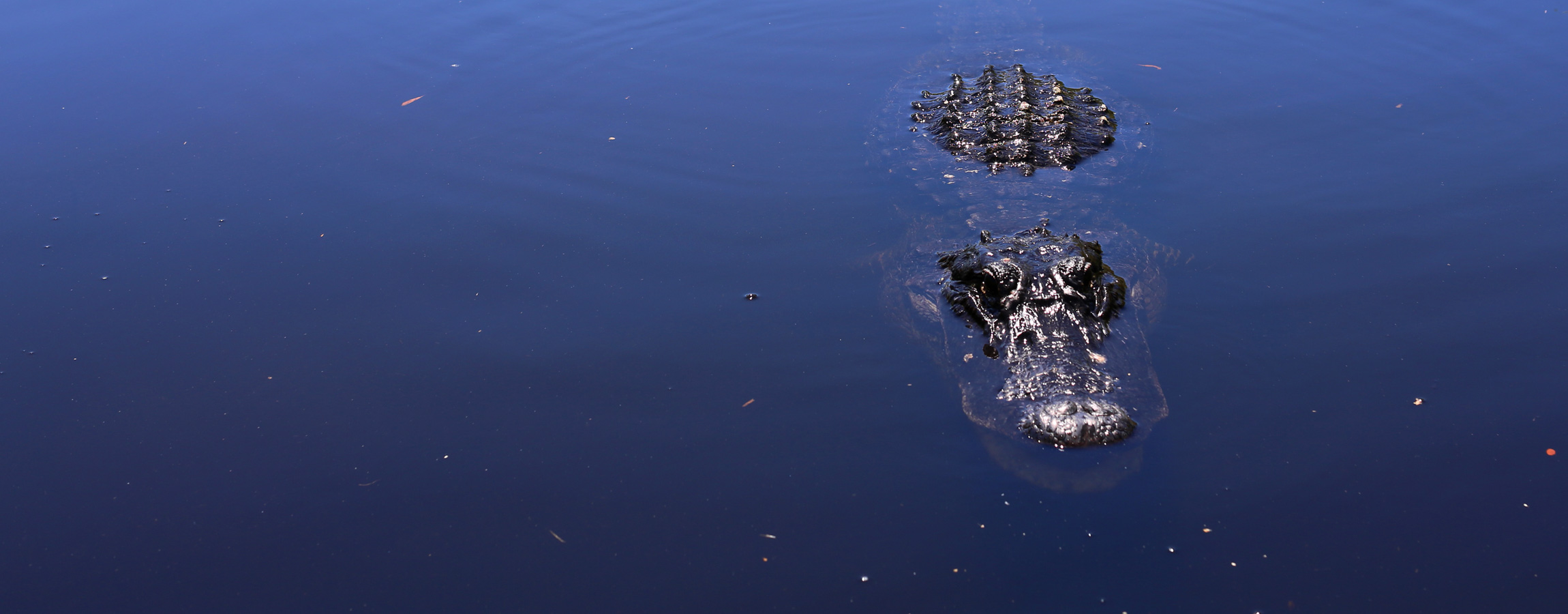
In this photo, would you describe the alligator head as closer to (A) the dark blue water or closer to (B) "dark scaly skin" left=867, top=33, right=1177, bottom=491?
(B) "dark scaly skin" left=867, top=33, right=1177, bottom=491

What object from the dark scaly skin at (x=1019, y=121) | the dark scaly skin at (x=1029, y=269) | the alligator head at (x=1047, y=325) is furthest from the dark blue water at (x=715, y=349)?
the dark scaly skin at (x=1019, y=121)

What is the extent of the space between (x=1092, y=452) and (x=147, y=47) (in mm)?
10579

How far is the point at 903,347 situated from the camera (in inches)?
191

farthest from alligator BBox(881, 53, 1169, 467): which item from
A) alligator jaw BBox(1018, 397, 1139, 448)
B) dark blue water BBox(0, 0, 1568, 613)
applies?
dark blue water BBox(0, 0, 1568, 613)

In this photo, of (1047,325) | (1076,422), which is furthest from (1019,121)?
(1076,422)

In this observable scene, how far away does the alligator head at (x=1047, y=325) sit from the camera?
4.01 meters

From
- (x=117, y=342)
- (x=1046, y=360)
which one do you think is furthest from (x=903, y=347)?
(x=117, y=342)

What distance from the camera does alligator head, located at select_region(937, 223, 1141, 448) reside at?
158 inches

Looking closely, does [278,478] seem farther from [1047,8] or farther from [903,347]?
[1047,8]

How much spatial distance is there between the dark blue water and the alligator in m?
0.16

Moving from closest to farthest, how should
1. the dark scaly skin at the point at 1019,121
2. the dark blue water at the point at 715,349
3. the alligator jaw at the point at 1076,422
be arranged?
the dark blue water at the point at 715,349
the alligator jaw at the point at 1076,422
the dark scaly skin at the point at 1019,121

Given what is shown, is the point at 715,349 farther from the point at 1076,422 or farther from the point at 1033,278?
the point at 1076,422

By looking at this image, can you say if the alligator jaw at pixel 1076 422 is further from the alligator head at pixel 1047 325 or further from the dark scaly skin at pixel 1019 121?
the dark scaly skin at pixel 1019 121

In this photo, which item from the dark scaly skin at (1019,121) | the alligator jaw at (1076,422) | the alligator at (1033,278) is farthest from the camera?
the dark scaly skin at (1019,121)
